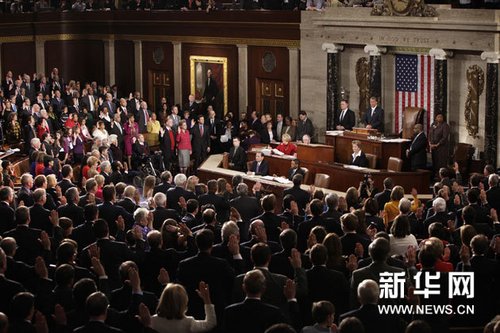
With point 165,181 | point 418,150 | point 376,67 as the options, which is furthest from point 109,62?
point 165,181

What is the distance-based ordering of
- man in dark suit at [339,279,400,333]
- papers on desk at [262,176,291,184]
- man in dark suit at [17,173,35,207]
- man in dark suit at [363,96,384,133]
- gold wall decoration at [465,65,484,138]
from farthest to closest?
man in dark suit at [363,96,384,133] < gold wall decoration at [465,65,484,138] < papers on desk at [262,176,291,184] < man in dark suit at [17,173,35,207] < man in dark suit at [339,279,400,333]

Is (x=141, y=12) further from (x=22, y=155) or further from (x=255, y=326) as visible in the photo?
(x=255, y=326)

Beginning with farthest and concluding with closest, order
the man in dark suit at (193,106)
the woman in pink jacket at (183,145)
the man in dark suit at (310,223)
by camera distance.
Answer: the man in dark suit at (193,106)
the woman in pink jacket at (183,145)
the man in dark suit at (310,223)

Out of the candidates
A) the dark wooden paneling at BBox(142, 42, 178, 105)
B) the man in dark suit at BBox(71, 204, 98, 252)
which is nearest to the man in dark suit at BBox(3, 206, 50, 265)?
the man in dark suit at BBox(71, 204, 98, 252)

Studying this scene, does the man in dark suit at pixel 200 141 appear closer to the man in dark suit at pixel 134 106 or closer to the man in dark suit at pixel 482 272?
the man in dark suit at pixel 134 106

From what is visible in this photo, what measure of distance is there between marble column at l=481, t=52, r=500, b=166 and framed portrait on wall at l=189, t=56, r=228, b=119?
30.4 ft

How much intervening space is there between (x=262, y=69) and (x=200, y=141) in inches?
167

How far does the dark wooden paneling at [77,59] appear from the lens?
3172cm

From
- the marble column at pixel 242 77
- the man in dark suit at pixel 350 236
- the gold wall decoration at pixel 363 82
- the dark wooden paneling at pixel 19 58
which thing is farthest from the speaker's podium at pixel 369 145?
the dark wooden paneling at pixel 19 58

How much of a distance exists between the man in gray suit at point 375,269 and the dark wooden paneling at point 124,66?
912 inches

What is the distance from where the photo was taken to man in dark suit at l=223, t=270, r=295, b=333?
812 cm

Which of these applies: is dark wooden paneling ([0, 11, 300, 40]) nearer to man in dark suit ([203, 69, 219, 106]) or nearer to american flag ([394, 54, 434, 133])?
man in dark suit ([203, 69, 219, 106])

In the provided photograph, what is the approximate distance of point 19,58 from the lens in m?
31.2

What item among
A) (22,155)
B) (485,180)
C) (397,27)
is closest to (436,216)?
(485,180)
